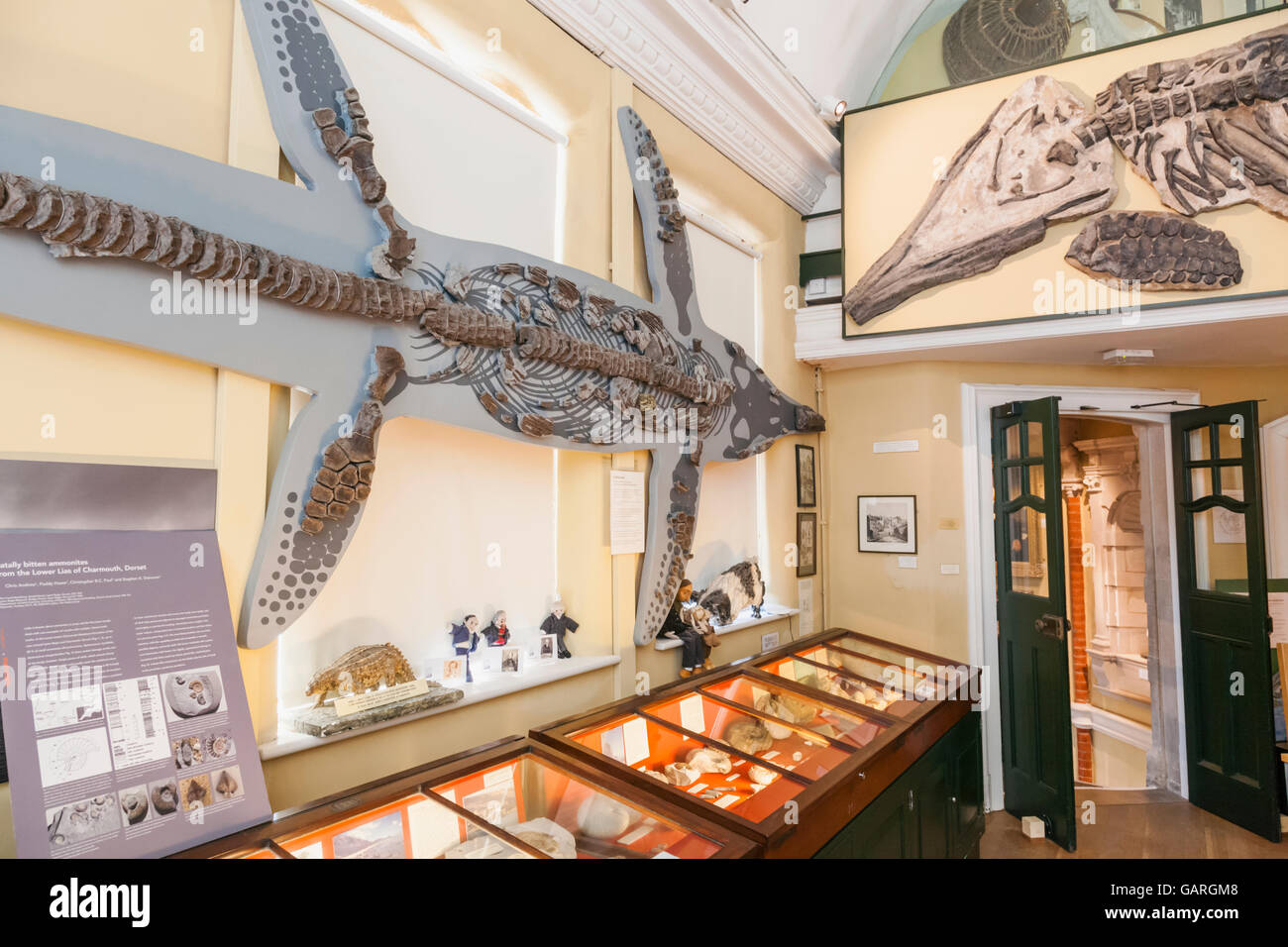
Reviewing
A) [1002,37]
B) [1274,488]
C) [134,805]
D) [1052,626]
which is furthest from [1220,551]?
[134,805]

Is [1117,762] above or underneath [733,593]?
underneath

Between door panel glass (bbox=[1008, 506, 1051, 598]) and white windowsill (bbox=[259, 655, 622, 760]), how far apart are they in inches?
108

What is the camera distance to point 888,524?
181 inches

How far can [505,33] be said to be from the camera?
2555mm

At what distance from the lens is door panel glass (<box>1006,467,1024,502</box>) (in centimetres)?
426

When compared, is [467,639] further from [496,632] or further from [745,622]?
[745,622]

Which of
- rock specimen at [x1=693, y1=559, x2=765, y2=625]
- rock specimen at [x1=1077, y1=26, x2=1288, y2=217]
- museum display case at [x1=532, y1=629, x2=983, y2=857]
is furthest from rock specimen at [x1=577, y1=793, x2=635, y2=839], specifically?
rock specimen at [x1=1077, y1=26, x2=1288, y2=217]

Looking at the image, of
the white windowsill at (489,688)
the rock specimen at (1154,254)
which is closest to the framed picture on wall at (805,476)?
the rock specimen at (1154,254)

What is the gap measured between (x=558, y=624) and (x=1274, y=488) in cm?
488

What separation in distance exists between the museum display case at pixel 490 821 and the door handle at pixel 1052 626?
3108 millimetres

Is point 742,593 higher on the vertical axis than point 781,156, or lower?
lower
